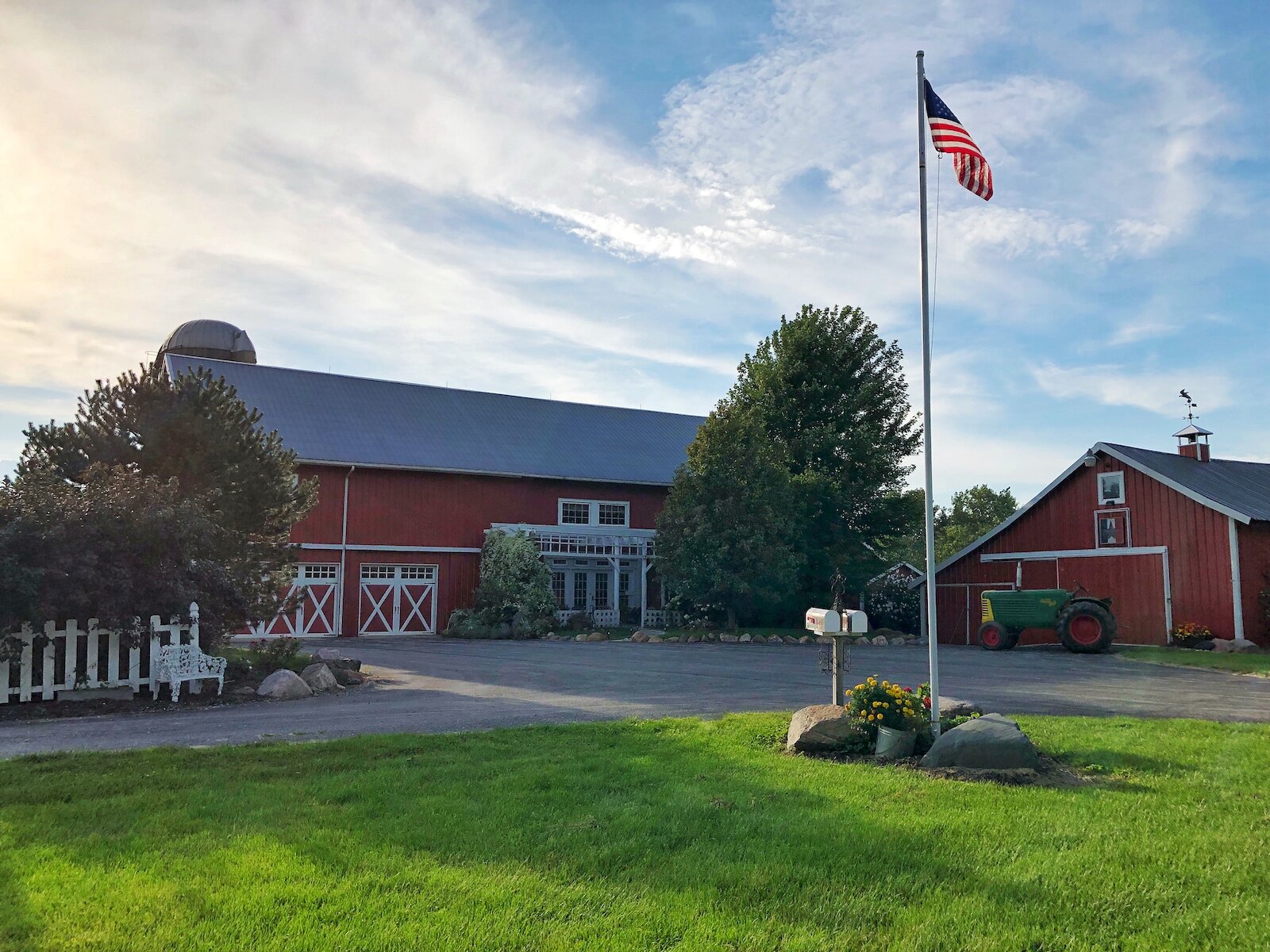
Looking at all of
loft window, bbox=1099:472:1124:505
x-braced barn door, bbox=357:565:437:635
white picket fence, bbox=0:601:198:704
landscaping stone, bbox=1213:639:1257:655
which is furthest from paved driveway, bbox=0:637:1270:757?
x-braced barn door, bbox=357:565:437:635

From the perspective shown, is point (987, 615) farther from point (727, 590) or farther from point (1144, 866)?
point (1144, 866)

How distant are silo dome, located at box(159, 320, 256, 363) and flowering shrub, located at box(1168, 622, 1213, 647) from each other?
3351 centimetres

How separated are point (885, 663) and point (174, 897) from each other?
15.9 m

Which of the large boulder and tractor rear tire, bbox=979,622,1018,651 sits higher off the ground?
the large boulder

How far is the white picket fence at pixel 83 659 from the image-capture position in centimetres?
1122

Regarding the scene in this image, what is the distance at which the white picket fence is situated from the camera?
11219 mm

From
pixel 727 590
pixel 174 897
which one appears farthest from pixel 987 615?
pixel 174 897

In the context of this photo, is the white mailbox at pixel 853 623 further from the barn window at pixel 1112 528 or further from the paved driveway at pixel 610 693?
the barn window at pixel 1112 528

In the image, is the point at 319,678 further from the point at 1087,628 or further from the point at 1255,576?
the point at 1255,576

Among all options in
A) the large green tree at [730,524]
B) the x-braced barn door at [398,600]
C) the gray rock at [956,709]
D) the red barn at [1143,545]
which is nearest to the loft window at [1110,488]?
the red barn at [1143,545]

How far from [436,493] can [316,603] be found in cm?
523

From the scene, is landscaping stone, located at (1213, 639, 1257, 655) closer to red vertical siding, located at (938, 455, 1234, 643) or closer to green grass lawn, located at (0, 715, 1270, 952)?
red vertical siding, located at (938, 455, 1234, 643)

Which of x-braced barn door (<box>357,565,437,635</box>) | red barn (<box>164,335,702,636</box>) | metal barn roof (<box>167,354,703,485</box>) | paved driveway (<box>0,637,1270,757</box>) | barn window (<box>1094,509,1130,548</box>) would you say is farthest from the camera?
metal barn roof (<box>167,354,703,485</box>)

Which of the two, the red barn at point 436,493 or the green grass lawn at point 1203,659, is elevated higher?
the red barn at point 436,493
